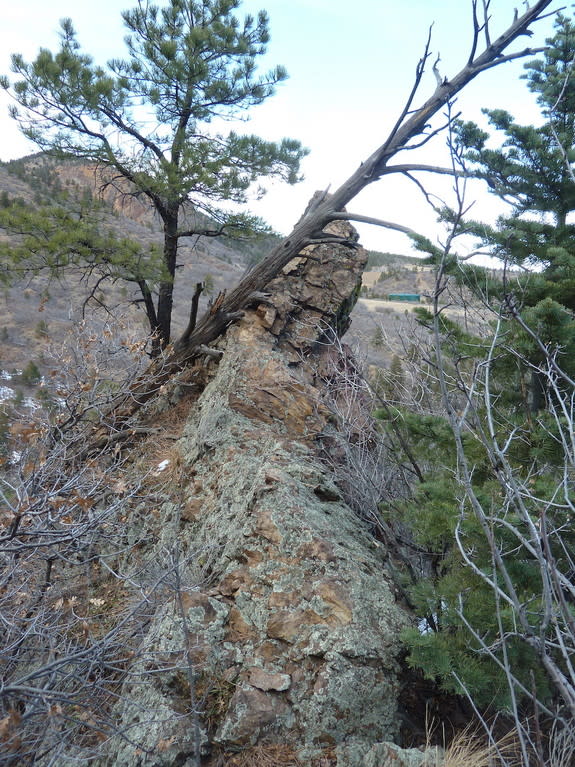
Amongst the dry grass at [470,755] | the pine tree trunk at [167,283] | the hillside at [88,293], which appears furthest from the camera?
the pine tree trunk at [167,283]

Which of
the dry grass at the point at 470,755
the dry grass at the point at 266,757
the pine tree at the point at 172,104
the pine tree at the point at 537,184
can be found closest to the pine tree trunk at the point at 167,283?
the pine tree at the point at 172,104

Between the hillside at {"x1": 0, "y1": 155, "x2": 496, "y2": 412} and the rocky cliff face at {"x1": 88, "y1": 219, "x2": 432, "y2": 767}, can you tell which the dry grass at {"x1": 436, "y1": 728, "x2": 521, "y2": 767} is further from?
the hillside at {"x1": 0, "y1": 155, "x2": 496, "y2": 412}

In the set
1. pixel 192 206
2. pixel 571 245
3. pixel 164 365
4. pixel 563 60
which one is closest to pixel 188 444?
pixel 164 365

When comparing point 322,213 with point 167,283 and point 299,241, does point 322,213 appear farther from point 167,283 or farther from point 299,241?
point 167,283

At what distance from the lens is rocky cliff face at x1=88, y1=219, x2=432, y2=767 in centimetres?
279

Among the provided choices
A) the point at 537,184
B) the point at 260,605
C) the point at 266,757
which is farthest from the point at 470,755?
the point at 537,184

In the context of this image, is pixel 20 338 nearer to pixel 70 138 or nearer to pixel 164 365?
pixel 70 138

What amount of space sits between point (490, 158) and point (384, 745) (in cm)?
444

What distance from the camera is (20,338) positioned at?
1862cm

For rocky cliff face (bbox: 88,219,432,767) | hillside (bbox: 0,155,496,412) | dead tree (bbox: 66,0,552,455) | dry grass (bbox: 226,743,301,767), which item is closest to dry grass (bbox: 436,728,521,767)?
rocky cliff face (bbox: 88,219,432,767)

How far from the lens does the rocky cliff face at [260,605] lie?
9.15 ft

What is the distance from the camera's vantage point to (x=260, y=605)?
331 centimetres

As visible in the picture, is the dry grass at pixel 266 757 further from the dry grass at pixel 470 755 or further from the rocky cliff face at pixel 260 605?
the dry grass at pixel 470 755

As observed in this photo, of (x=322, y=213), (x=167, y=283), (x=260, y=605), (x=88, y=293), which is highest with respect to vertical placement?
(x=322, y=213)
